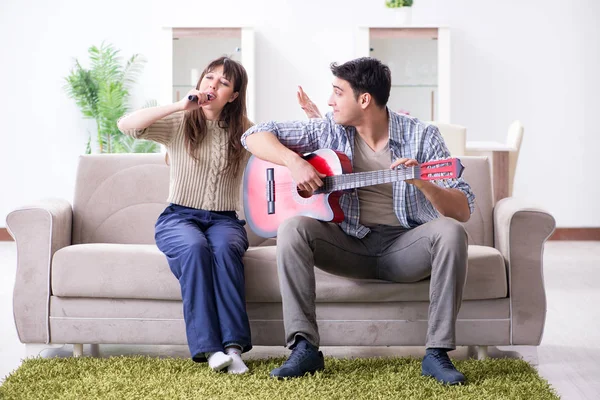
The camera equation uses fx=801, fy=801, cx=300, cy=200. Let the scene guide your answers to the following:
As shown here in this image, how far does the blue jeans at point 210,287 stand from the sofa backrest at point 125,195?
0.49m

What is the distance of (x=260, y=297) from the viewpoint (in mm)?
2477

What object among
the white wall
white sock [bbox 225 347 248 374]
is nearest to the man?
white sock [bbox 225 347 248 374]

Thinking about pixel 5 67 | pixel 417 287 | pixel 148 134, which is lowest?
pixel 417 287

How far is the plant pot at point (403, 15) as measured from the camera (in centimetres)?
564

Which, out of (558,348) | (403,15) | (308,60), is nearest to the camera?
(558,348)

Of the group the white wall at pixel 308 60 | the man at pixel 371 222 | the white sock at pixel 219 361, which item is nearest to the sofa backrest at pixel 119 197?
the man at pixel 371 222

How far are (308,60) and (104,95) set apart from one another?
1.52 m

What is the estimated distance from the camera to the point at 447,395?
2.10m

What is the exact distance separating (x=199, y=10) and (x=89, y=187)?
331 centimetres

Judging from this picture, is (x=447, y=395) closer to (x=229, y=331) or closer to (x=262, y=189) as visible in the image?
(x=229, y=331)

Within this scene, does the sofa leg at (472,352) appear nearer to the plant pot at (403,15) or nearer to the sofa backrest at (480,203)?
the sofa backrest at (480,203)

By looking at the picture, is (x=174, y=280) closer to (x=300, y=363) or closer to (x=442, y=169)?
(x=300, y=363)

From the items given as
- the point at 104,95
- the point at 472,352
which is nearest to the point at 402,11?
the point at 104,95

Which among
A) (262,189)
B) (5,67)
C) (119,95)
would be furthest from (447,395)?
(5,67)
